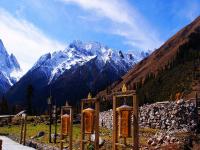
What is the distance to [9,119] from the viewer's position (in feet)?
234

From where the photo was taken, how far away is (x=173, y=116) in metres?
35.2

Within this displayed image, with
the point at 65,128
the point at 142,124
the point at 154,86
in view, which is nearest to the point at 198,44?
the point at 154,86

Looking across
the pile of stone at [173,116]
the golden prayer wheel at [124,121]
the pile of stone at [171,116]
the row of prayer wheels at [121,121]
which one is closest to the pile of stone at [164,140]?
the row of prayer wheels at [121,121]

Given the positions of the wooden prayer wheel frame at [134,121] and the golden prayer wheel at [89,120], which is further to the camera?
the golden prayer wheel at [89,120]

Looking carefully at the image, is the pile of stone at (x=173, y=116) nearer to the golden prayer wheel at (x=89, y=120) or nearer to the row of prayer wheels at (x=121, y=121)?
the golden prayer wheel at (x=89, y=120)

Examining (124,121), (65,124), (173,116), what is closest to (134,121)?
(124,121)

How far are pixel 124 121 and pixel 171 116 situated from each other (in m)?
19.9

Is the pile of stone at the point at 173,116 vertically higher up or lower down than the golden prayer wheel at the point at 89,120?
higher up

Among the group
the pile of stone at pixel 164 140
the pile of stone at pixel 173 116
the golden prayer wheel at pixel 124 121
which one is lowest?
the pile of stone at pixel 164 140

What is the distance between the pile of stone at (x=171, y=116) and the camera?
3400 cm

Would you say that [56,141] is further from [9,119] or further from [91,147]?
[9,119]

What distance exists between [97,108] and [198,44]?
464 ft

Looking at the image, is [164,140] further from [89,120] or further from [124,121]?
[124,121]

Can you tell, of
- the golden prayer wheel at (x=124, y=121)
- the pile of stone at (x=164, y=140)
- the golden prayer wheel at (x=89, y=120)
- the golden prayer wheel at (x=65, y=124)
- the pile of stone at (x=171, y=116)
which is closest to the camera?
the golden prayer wheel at (x=124, y=121)
